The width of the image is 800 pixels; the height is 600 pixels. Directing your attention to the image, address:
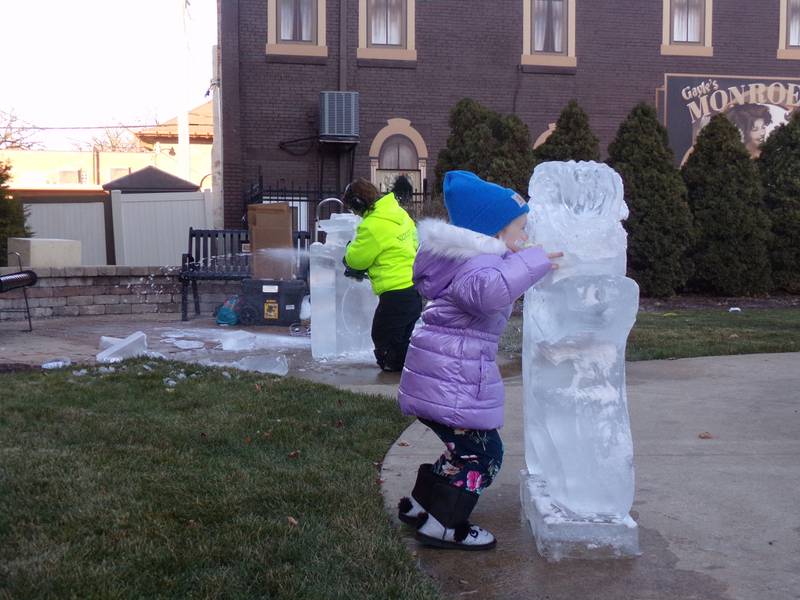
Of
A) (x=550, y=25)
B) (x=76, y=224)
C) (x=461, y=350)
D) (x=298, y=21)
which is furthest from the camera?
(x=550, y=25)

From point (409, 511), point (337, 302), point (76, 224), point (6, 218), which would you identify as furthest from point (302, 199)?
point (409, 511)

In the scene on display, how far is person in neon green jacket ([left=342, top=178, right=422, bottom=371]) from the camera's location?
24.1 feet

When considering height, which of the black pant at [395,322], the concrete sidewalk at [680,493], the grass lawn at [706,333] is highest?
the black pant at [395,322]

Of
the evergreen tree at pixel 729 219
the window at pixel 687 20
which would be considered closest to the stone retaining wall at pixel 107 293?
the evergreen tree at pixel 729 219

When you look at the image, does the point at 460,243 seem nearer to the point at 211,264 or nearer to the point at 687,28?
the point at 211,264

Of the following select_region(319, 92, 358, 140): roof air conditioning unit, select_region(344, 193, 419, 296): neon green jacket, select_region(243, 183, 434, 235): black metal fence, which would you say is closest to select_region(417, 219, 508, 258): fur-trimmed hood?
select_region(344, 193, 419, 296): neon green jacket

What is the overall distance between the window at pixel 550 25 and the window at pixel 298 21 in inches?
170

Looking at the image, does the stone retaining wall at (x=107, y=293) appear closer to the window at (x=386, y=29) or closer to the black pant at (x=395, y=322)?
the black pant at (x=395, y=322)

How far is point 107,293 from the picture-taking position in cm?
1210

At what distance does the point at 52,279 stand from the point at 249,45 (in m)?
7.22

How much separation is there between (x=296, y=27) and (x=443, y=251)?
1485 cm

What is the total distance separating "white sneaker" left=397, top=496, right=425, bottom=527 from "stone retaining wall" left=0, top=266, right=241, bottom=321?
8.62 m

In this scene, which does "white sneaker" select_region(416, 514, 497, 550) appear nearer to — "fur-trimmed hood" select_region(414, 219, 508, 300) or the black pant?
"fur-trimmed hood" select_region(414, 219, 508, 300)

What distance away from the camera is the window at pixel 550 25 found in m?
18.2
